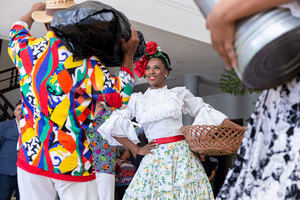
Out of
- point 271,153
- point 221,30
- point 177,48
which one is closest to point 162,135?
Answer: point 271,153

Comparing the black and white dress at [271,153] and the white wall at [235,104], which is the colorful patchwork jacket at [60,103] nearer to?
the black and white dress at [271,153]

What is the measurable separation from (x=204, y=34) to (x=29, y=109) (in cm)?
618

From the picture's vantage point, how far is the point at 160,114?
3.14 m

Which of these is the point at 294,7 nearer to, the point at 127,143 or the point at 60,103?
the point at 60,103

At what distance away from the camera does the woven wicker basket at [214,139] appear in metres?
2.82

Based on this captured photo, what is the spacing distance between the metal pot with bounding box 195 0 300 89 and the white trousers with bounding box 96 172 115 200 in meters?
3.45

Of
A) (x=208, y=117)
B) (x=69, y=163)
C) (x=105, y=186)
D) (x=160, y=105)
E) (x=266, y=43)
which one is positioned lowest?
(x=105, y=186)

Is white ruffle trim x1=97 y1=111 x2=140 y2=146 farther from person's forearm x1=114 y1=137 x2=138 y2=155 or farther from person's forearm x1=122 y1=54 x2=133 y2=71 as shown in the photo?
person's forearm x1=122 y1=54 x2=133 y2=71

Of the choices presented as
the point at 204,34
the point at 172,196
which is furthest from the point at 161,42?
the point at 172,196

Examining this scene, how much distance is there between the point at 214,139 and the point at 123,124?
92 cm

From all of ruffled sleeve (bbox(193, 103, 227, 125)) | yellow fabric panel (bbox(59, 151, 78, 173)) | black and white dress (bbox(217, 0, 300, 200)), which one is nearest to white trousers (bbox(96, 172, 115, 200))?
ruffled sleeve (bbox(193, 103, 227, 125))

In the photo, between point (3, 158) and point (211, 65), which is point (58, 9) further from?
point (211, 65)

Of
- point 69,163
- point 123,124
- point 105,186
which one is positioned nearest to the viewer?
point 69,163

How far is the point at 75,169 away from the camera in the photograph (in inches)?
69.2
